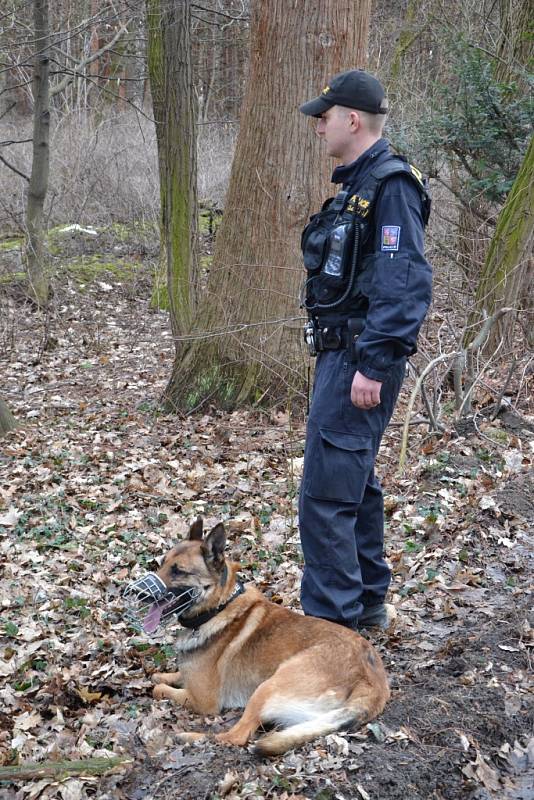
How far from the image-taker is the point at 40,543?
631 centimetres

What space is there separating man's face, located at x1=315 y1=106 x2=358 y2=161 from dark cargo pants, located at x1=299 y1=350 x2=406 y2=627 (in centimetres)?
107

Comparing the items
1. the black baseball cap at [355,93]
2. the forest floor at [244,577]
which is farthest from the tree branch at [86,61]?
the black baseball cap at [355,93]

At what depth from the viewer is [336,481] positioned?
408cm

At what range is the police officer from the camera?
3811 mm

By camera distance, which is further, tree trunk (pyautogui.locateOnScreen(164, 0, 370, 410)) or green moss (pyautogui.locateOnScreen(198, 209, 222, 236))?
green moss (pyautogui.locateOnScreen(198, 209, 222, 236))

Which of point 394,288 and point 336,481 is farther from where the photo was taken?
point 336,481

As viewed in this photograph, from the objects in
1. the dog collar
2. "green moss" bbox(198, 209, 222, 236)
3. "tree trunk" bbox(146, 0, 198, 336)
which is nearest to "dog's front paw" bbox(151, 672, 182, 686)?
the dog collar

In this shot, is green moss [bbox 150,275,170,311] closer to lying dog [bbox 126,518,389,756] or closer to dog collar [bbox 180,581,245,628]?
lying dog [bbox 126,518,389,756]

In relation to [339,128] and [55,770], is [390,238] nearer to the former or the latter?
[339,128]

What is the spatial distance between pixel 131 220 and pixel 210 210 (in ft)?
6.31

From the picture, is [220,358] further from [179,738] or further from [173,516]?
[179,738]

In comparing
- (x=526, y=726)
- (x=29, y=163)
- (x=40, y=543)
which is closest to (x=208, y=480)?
(x=40, y=543)

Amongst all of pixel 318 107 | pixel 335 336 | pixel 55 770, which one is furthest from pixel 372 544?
pixel 318 107

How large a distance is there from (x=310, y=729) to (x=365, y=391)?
61.6 inches
